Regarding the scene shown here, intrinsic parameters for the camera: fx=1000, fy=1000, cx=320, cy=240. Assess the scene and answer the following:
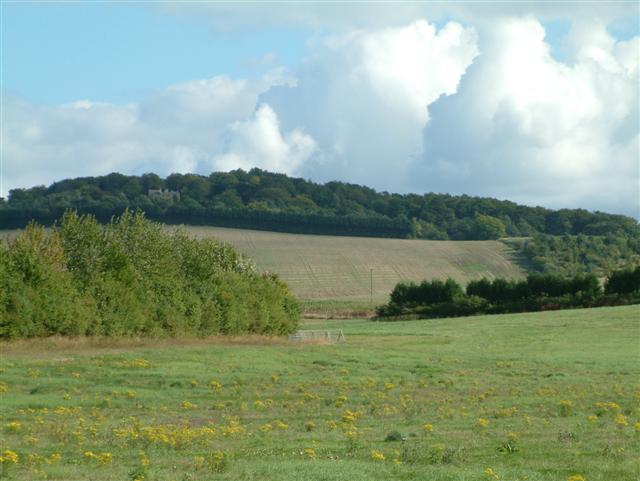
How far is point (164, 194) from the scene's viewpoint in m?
189

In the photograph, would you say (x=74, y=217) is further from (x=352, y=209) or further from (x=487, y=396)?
(x=352, y=209)

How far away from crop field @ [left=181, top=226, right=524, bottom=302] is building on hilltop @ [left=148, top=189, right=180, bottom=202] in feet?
116

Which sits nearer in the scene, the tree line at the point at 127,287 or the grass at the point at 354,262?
the tree line at the point at 127,287

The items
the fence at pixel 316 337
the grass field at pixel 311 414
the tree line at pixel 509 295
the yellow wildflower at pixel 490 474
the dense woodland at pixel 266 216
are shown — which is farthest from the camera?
the dense woodland at pixel 266 216

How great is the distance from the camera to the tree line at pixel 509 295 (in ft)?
349

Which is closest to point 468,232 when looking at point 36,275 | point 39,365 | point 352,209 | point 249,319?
point 352,209

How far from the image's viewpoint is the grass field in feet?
52.9

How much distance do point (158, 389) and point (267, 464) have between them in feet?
51.5

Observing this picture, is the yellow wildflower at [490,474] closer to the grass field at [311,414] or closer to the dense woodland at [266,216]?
the grass field at [311,414]

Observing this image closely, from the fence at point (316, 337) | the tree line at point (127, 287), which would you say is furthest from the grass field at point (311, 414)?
Result: the fence at point (316, 337)

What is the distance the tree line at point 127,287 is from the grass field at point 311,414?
1716mm

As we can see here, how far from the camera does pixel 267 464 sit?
1636 cm

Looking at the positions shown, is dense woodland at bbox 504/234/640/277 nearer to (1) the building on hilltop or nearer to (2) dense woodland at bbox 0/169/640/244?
(2) dense woodland at bbox 0/169/640/244

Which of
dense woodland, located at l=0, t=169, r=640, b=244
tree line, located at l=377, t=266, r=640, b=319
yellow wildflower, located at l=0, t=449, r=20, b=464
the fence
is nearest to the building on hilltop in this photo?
dense woodland, located at l=0, t=169, r=640, b=244
